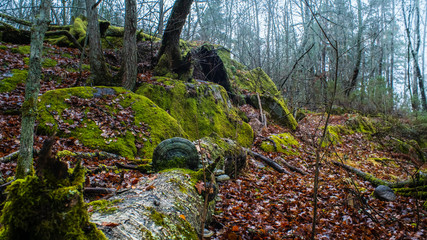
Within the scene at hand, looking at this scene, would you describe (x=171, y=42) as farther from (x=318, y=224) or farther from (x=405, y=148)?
(x=405, y=148)

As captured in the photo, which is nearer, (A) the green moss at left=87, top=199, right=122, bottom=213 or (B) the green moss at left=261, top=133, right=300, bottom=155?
(A) the green moss at left=87, top=199, right=122, bottom=213

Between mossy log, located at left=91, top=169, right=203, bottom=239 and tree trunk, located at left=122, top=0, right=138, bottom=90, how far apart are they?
5.32 m

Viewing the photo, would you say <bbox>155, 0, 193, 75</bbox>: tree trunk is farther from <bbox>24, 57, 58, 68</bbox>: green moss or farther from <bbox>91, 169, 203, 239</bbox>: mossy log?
<bbox>91, 169, 203, 239</bbox>: mossy log

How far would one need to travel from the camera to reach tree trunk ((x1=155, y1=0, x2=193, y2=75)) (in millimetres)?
8383

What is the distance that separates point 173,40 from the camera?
917 cm

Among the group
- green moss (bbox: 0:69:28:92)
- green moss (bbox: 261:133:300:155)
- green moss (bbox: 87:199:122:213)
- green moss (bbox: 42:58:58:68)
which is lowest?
green moss (bbox: 261:133:300:155)

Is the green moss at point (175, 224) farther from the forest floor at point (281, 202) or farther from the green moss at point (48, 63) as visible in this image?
the green moss at point (48, 63)

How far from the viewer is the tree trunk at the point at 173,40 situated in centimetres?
838

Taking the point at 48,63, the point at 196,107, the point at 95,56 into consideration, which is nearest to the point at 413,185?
the point at 196,107

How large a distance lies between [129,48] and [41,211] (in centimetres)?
710

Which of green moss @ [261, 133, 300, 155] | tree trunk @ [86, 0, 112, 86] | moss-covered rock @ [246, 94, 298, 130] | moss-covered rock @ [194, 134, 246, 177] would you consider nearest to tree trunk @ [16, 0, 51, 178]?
moss-covered rock @ [194, 134, 246, 177]

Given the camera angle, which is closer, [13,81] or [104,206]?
[104,206]

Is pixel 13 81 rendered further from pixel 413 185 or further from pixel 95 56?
pixel 413 185

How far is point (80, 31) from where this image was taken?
11.3 meters
